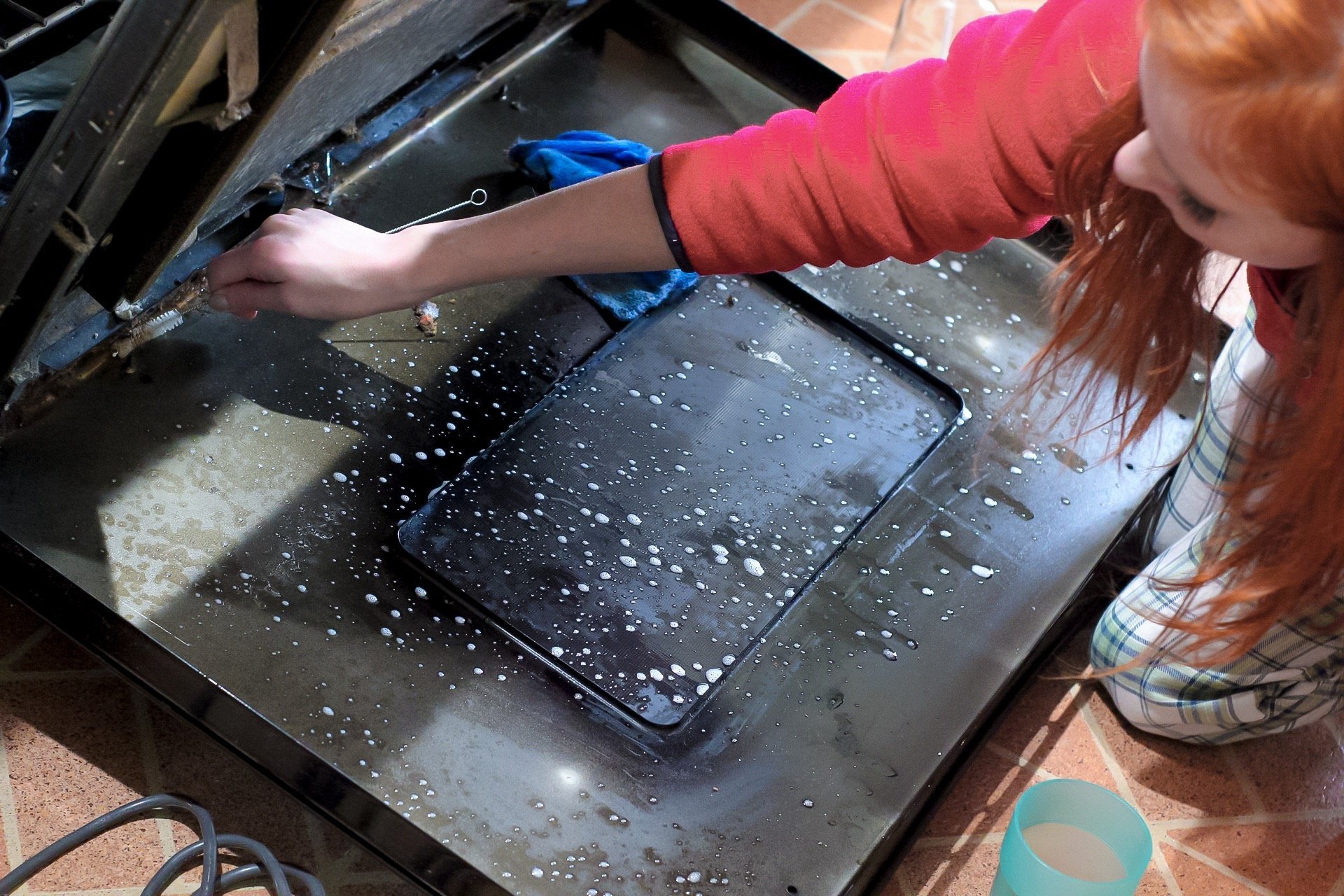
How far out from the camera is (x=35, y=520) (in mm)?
950

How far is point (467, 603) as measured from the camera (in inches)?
40.5

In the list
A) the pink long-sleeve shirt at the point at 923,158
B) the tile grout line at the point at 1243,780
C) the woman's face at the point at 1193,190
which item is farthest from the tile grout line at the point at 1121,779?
the woman's face at the point at 1193,190

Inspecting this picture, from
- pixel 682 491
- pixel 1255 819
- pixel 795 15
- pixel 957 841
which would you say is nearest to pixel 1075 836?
pixel 957 841

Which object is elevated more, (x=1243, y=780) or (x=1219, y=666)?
(x=1219, y=666)

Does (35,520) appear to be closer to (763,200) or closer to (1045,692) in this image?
(763,200)

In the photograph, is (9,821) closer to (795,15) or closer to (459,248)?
(459,248)

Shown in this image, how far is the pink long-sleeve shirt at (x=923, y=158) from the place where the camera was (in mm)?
872

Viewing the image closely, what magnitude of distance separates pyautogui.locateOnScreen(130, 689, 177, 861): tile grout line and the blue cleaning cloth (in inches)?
22.3

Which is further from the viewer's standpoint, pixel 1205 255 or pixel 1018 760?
pixel 1018 760

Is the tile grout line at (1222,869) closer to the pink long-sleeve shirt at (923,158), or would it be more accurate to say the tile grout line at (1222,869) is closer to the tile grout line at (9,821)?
the pink long-sleeve shirt at (923,158)

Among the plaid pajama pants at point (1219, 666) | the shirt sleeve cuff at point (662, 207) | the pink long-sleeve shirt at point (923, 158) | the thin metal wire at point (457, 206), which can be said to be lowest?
the plaid pajama pants at point (1219, 666)

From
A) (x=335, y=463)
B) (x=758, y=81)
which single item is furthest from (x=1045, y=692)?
(x=758, y=81)

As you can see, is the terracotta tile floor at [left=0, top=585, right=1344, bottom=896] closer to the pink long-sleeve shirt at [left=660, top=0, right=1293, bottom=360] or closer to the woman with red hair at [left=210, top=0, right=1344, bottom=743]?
the woman with red hair at [left=210, top=0, right=1344, bottom=743]

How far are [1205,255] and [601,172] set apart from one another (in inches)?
25.8
